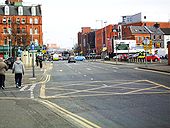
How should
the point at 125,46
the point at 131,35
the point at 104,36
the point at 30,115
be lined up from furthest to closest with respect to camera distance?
the point at 104,36
the point at 131,35
the point at 125,46
the point at 30,115

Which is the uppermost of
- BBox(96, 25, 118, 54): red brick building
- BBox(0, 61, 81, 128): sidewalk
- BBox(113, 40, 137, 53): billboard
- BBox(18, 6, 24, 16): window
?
BBox(18, 6, 24, 16): window

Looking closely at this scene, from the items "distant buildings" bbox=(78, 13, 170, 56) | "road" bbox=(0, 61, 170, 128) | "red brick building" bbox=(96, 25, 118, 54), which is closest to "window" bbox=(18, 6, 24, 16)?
"distant buildings" bbox=(78, 13, 170, 56)

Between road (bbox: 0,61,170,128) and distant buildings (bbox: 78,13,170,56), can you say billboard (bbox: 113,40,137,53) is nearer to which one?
distant buildings (bbox: 78,13,170,56)

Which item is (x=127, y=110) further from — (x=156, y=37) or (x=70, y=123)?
(x=156, y=37)

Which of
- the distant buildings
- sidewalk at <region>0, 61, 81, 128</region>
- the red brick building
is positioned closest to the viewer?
sidewalk at <region>0, 61, 81, 128</region>

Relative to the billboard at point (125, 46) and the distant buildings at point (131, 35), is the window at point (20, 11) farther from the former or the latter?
the billboard at point (125, 46)

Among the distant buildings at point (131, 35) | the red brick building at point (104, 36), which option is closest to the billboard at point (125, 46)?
the distant buildings at point (131, 35)

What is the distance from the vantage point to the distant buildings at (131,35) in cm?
11579

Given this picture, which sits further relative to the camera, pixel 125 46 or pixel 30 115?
pixel 125 46

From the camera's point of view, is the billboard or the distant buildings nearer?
the billboard

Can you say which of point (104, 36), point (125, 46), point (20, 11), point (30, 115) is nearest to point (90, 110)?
point (30, 115)

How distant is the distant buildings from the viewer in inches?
4559

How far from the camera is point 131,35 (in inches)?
4589

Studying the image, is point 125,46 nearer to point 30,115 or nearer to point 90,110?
point 90,110
